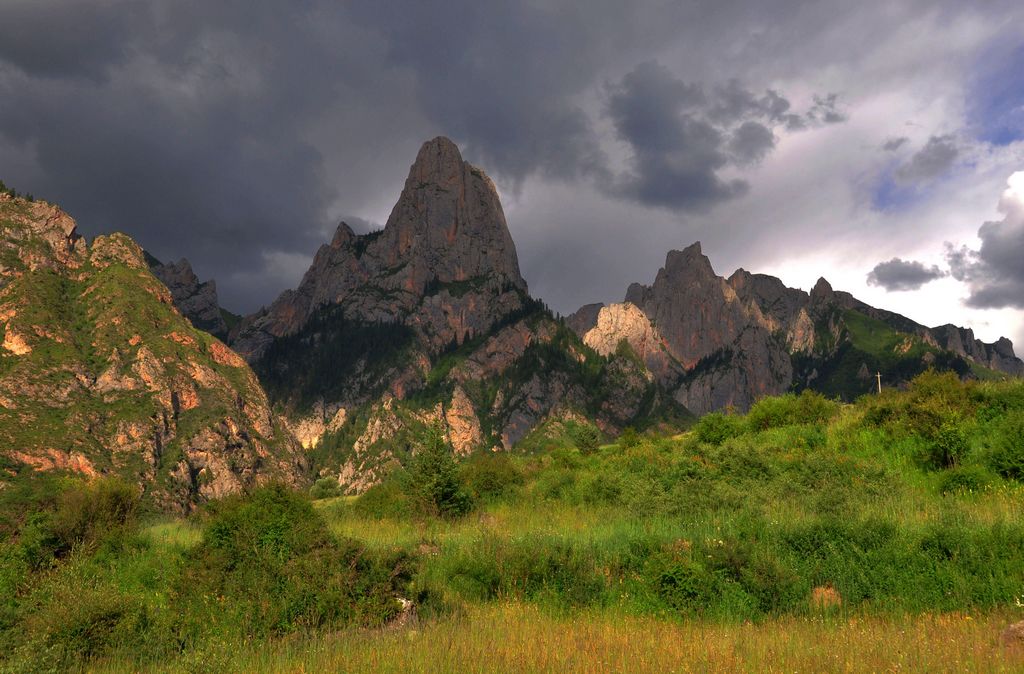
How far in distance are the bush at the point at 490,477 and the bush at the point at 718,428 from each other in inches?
417

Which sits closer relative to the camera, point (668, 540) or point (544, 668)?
point (544, 668)

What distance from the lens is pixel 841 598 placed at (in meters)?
11.8

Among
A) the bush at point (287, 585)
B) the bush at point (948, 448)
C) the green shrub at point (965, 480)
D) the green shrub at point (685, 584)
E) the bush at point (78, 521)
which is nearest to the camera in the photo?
the bush at point (287, 585)

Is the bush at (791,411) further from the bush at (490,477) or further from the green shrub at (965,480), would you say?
the bush at (490,477)

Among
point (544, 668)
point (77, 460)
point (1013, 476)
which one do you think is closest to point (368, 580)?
point (544, 668)

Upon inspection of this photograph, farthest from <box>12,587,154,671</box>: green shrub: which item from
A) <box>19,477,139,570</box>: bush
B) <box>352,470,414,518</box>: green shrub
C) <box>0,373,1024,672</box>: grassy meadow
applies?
<box>352,470,414,518</box>: green shrub

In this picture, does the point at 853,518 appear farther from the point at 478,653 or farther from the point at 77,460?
the point at 77,460

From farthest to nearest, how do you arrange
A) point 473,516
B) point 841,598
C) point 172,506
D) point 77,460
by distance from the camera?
point 172,506
point 77,460
point 473,516
point 841,598

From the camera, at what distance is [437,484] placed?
79.0 ft

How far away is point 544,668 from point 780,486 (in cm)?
1274

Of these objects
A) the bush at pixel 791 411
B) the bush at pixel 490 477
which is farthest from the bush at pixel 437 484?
the bush at pixel 791 411

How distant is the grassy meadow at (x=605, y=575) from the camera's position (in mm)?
9156

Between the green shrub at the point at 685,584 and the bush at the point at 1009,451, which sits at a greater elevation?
the bush at the point at 1009,451

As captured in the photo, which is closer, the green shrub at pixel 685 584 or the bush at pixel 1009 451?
the green shrub at pixel 685 584
